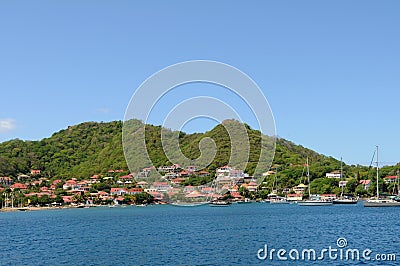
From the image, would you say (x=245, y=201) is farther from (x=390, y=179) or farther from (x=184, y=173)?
(x=390, y=179)

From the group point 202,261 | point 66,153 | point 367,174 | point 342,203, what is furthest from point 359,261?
point 66,153

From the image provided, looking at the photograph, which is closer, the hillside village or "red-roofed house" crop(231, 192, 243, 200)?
the hillside village

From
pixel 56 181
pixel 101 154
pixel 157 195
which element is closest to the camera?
pixel 157 195

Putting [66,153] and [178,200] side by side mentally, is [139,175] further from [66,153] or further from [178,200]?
[66,153]

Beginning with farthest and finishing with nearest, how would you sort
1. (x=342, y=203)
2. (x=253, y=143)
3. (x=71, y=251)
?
(x=253, y=143) < (x=342, y=203) < (x=71, y=251)

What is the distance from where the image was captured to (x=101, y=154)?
122 m

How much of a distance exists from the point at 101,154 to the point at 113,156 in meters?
4.77

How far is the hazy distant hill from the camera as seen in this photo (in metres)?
108

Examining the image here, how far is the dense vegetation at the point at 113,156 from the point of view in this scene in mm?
104000

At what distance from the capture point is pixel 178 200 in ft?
303

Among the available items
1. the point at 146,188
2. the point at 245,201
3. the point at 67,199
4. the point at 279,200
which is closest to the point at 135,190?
the point at 146,188

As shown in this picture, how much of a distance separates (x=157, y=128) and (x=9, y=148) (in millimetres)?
38895

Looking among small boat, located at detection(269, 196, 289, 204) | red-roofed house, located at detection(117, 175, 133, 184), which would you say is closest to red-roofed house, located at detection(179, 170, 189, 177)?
red-roofed house, located at detection(117, 175, 133, 184)

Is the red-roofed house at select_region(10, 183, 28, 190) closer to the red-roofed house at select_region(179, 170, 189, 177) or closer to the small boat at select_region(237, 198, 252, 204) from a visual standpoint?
the red-roofed house at select_region(179, 170, 189, 177)
